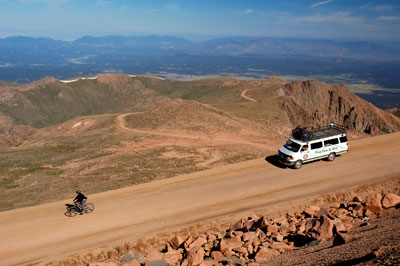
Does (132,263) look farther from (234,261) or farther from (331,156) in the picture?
(331,156)

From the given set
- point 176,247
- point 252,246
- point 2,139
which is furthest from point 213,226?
point 2,139

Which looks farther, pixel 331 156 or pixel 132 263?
pixel 331 156

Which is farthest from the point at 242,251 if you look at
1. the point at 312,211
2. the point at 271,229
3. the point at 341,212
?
the point at 341,212

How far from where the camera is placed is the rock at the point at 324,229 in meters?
13.6

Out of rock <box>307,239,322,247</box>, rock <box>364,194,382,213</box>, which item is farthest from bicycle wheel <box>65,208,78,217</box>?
→ rock <box>364,194,382,213</box>

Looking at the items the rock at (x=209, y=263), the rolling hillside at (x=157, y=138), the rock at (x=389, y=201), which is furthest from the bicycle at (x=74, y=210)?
the rock at (x=389, y=201)

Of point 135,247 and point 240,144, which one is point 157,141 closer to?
point 240,144

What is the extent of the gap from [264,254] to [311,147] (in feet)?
44.6

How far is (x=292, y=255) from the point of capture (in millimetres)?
12266

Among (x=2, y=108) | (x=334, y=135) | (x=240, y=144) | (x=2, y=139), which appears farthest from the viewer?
(x=2, y=108)

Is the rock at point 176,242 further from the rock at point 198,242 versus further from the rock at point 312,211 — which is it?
the rock at point 312,211

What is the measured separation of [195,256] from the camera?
1297 centimetres

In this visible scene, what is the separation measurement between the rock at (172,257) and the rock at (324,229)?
6.16 m

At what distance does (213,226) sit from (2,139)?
197 ft
